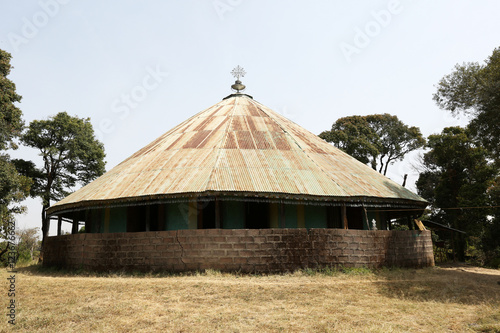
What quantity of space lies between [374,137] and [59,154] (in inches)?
1157

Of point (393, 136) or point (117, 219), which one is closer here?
point (117, 219)

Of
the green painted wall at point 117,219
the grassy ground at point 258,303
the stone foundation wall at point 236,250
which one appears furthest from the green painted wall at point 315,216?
the green painted wall at point 117,219

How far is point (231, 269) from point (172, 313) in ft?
13.8

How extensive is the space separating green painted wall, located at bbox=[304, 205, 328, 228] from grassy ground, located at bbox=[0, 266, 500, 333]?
2402mm

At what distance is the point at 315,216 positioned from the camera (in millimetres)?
14500

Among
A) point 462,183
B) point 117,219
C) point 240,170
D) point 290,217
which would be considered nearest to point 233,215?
point 240,170

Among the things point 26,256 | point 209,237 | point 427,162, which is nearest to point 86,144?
point 26,256

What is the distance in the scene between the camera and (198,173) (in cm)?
1376

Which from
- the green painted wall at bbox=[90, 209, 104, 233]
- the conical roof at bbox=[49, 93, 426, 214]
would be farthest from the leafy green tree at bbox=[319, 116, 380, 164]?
the green painted wall at bbox=[90, 209, 104, 233]

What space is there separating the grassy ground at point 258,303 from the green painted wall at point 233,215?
8.31 ft

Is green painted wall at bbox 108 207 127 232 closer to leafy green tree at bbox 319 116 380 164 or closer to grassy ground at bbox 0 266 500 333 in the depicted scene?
grassy ground at bbox 0 266 500 333

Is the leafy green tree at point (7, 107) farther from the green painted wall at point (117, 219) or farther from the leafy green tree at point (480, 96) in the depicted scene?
the leafy green tree at point (480, 96)

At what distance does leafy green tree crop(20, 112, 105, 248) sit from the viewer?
1169 inches

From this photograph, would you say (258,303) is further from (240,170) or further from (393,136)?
(393,136)
